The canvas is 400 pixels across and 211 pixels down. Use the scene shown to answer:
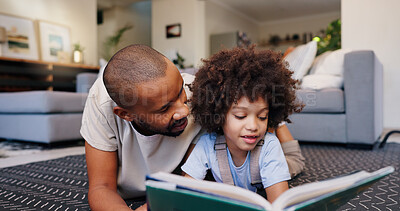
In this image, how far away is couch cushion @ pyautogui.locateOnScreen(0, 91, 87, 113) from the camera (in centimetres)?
234

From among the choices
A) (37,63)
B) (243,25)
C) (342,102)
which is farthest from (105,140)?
(243,25)

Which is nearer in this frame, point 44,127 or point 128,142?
point 128,142

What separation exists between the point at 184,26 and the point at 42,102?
4187 mm

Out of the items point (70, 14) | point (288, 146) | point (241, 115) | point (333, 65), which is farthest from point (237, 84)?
point (70, 14)

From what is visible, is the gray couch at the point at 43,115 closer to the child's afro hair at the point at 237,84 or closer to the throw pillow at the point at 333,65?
the child's afro hair at the point at 237,84

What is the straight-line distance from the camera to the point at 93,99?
3.10 feet

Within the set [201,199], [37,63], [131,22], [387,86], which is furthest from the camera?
[131,22]

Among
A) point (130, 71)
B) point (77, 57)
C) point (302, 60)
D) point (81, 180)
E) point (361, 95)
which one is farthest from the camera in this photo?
point (77, 57)

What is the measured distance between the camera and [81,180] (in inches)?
55.5

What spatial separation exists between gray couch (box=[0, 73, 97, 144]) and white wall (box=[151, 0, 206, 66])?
12.0ft

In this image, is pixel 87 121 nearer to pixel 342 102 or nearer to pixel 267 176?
pixel 267 176

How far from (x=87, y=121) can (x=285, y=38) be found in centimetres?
816

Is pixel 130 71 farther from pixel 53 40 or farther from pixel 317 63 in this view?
pixel 53 40

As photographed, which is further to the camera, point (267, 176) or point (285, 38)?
point (285, 38)
